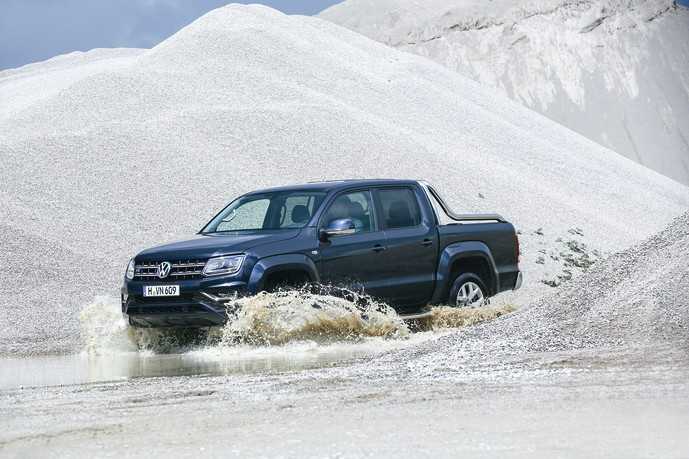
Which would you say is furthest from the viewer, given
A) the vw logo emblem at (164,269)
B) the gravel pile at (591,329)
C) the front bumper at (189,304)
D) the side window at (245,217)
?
the side window at (245,217)

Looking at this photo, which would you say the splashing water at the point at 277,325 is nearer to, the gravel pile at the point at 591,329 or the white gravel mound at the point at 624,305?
the gravel pile at the point at 591,329

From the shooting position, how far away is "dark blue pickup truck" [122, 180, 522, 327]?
10406 millimetres

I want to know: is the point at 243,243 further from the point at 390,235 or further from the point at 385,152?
the point at 385,152

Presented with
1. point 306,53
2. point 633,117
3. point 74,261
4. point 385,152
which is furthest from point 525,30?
point 74,261

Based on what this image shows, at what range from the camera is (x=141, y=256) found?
1085cm

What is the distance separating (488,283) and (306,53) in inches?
889

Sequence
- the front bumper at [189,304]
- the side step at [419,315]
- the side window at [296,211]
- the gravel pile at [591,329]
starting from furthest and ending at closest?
1. the side step at [419,315]
2. the side window at [296,211]
3. the front bumper at [189,304]
4. the gravel pile at [591,329]

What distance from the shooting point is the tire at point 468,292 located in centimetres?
1213

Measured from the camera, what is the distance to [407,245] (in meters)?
11.7

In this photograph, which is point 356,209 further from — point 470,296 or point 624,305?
point 624,305

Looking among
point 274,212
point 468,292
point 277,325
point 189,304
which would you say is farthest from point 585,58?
point 189,304

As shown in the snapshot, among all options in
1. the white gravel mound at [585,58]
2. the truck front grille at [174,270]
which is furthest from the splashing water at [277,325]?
the white gravel mound at [585,58]

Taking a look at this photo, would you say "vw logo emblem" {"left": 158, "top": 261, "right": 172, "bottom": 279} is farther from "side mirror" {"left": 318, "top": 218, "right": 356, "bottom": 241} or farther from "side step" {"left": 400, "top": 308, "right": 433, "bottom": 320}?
"side step" {"left": 400, "top": 308, "right": 433, "bottom": 320}

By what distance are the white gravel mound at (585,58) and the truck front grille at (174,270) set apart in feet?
219
